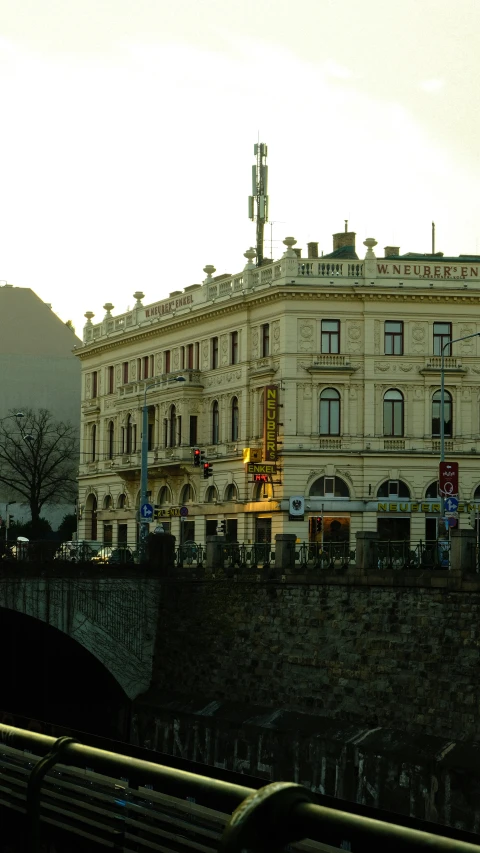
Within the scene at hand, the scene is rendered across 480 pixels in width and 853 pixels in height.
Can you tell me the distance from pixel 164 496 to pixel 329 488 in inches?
542

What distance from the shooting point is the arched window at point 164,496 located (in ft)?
267

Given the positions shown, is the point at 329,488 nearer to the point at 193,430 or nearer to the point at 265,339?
the point at 265,339

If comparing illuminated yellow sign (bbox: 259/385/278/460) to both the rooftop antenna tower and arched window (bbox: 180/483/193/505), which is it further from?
the rooftop antenna tower

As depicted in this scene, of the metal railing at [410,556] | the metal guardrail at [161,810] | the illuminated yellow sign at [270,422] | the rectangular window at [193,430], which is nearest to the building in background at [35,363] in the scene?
the rectangular window at [193,430]

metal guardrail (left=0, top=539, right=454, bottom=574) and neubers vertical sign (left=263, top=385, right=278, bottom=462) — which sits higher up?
neubers vertical sign (left=263, top=385, right=278, bottom=462)

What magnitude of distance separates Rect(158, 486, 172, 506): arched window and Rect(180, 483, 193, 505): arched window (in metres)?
1.31

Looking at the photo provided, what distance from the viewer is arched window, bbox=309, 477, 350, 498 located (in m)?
71.7

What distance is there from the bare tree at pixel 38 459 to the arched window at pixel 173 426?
13727 mm

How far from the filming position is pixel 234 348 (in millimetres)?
77062

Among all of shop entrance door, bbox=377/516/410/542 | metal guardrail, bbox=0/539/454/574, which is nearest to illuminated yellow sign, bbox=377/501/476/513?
shop entrance door, bbox=377/516/410/542

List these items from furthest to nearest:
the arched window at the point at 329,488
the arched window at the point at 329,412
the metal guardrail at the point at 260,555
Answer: the arched window at the point at 329,412 < the arched window at the point at 329,488 < the metal guardrail at the point at 260,555

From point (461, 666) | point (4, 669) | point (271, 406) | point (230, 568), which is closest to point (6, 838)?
point (461, 666)

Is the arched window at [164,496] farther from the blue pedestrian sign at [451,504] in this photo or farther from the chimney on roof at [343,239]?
the blue pedestrian sign at [451,504]

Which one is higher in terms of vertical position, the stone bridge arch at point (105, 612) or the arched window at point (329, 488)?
the arched window at point (329, 488)
